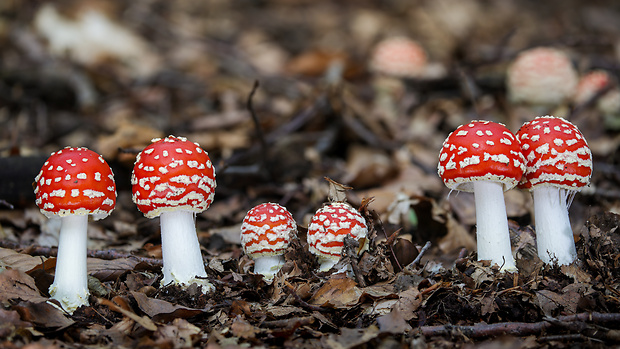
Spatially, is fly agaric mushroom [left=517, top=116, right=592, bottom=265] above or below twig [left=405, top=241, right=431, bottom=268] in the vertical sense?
above

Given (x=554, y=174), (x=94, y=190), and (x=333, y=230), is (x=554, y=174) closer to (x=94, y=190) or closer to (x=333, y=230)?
(x=333, y=230)

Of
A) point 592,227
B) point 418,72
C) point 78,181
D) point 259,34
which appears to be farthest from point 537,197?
point 259,34

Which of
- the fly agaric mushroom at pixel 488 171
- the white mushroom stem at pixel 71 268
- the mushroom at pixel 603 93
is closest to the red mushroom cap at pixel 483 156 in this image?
the fly agaric mushroom at pixel 488 171

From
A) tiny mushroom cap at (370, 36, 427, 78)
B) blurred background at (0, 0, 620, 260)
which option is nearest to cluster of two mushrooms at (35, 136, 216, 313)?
blurred background at (0, 0, 620, 260)

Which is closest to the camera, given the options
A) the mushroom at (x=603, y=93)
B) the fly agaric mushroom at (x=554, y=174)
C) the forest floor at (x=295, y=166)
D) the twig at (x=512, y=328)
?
the twig at (x=512, y=328)

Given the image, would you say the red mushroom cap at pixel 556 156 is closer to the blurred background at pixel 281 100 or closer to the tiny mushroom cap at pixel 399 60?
the blurred background at pixel 281 100

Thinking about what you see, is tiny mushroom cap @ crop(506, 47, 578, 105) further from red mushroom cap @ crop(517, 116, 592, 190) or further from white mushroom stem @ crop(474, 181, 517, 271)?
white mushroom stem @ crop(474, 181, 517, 271)
